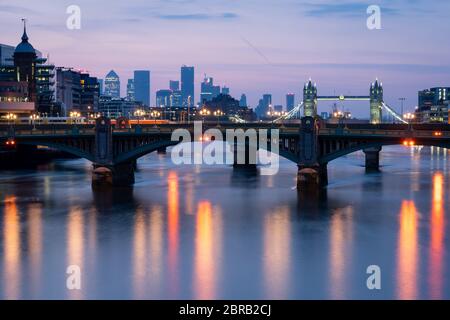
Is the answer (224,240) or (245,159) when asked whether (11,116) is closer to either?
(245,159)

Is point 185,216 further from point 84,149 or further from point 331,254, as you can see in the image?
point 84,149

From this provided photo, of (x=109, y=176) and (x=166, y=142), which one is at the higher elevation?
(x=166, y=142)

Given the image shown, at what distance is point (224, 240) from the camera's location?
50875 millimetres

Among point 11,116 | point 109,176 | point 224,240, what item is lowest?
point 224,240

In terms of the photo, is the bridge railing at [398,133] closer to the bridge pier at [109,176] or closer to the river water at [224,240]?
the river water at [224,240]

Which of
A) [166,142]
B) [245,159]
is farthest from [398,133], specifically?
[245,159]

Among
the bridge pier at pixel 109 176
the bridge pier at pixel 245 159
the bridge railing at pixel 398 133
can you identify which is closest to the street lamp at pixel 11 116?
the bridge pier at pixel 245 159

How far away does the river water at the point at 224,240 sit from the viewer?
38406 millimetres

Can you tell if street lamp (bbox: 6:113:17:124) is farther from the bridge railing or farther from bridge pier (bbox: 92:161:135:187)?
the bridge railing

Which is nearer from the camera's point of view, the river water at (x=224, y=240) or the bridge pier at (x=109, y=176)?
the river water at (x=224, y=240)

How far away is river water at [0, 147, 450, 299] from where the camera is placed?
126 ft

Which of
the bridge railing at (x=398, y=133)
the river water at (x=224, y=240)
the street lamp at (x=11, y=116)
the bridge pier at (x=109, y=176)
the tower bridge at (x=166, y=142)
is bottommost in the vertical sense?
the river water at (x=224, y=240)

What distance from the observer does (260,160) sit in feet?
429

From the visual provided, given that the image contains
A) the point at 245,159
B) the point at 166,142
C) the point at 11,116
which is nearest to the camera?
the point at 166,142
